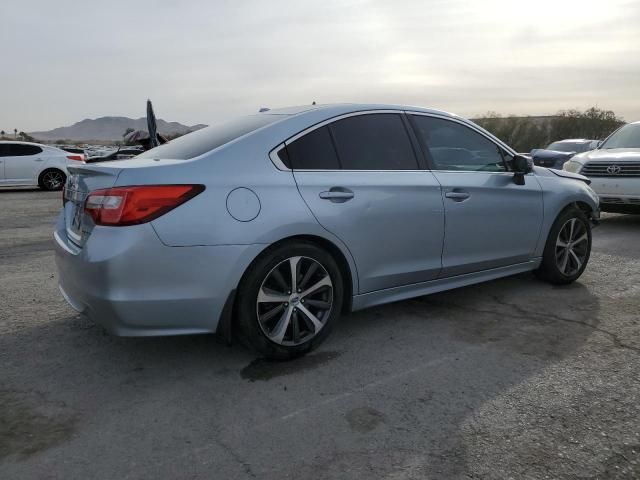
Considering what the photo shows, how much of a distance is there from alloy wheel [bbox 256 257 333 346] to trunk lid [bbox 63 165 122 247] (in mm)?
1034

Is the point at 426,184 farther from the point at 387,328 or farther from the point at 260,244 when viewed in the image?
the point at 260,244

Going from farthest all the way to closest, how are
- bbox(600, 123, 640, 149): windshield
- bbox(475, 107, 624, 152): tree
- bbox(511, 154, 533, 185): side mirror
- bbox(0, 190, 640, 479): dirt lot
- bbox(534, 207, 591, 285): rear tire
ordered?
bbox(475, 107, 624, 152): tree, bbox(600, 123, 640, 149): windshield, bbox(534, 207, 591, 285): rear tire, bbox(511, 154, 533, 185): side mirror, bbox(0, 190, 640, 479): dirt lot

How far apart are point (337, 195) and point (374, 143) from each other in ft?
2.00

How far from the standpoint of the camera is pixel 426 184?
410 cm

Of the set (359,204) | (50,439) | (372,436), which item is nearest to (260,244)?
(359,204)

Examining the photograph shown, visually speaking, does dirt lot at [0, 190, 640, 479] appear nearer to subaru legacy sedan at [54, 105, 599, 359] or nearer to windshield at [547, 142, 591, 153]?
subaru legacy sedan at [54, 105, 599, 359]

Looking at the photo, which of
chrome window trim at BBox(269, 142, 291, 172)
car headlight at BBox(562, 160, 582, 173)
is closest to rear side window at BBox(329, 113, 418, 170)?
chrome window trim at BBox(269, 142, 291, 172)

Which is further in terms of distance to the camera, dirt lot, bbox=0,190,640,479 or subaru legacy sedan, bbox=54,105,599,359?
subaru legacy sedan, bbox=54,105,599,359

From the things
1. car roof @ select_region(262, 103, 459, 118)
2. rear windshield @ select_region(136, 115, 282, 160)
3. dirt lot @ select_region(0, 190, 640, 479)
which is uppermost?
car roof @ select_region(262, 103, 459, 118)

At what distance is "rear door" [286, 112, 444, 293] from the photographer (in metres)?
3.60

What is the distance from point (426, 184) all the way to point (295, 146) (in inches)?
41.8

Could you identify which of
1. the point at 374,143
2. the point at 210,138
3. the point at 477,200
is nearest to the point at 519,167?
the point at 477,200

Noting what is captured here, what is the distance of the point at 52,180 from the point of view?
17.2 metres

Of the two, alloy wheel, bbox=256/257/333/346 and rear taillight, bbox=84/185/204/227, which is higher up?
rear taillight, bbox=84/185/204/227
